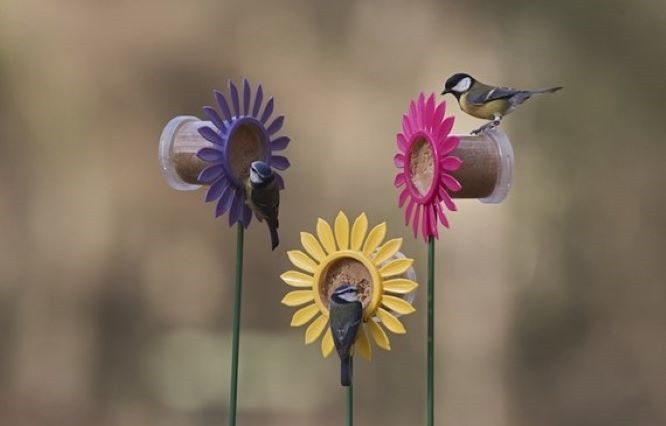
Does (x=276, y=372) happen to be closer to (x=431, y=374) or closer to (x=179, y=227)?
(x=179, y=227)

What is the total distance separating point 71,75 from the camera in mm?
1158

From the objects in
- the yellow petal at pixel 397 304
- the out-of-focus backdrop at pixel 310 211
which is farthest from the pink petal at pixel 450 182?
the out-of-focus backdrop at pixel 310 211

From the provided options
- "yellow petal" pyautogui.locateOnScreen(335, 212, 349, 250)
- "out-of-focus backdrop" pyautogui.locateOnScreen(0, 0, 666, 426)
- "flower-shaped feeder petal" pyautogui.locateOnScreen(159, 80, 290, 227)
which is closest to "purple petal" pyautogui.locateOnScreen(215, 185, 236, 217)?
"flower-shaped feeder petal" pyautogui.locateOnScreen(159, 80, 290, 227)

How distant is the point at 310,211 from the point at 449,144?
47 cm

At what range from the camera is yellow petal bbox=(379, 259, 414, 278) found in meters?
0.68

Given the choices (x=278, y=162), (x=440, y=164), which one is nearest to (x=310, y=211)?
(x=278, y=162)

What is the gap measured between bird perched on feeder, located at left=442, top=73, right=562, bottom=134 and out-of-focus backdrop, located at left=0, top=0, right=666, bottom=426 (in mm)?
378

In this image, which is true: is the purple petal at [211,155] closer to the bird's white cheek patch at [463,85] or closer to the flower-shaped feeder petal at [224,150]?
the flower-shaped feeder petal at [224,150]

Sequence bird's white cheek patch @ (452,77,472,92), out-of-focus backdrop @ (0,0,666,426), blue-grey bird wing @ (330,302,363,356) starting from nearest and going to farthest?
blue-grey bird wing @ (330,302,363,356)
bird's white cheek patch @ (452,77,472,92)
out-of-focus backdrop @ (0,0,666,426)

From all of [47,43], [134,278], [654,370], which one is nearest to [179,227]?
[134,278]

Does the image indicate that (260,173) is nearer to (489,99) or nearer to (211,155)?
(211,155)

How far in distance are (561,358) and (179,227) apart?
0.57 meters

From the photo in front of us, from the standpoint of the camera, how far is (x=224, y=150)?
2.32 ft

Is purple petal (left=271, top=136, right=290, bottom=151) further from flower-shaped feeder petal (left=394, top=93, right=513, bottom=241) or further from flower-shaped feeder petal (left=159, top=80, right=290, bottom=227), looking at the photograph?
flower-shaped feeder petal (left=394, top=93, right=513, bottom=241)
